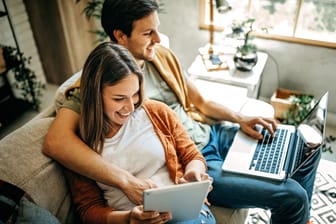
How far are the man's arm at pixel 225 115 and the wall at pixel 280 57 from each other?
0.97 meters

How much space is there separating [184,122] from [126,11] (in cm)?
53

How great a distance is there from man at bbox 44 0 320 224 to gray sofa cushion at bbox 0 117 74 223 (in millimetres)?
52

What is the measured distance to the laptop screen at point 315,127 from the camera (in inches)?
54.7

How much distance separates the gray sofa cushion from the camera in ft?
3.67

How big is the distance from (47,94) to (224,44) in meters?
1.51

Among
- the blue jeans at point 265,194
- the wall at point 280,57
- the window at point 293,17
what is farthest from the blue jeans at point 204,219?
the wall at point 280,57

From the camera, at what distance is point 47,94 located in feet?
9.72

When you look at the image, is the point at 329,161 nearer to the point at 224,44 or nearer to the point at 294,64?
the point at 294,64

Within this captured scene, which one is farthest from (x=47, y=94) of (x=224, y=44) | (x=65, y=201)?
(x=65, y=201)

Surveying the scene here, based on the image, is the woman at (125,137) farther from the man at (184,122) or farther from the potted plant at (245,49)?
the potted plant at (245,49)

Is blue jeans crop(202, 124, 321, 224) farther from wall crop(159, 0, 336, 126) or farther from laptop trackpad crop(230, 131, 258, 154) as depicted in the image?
wall crop(159, 0, 336, 126)

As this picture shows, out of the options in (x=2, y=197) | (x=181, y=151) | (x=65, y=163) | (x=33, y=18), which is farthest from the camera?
(x=33, y=18)

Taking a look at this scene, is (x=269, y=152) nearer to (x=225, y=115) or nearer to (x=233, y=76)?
(x=225, y=115)

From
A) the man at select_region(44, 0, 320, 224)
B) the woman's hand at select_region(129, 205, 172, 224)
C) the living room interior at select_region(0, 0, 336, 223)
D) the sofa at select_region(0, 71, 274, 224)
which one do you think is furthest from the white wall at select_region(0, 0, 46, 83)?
the woman's hand at select_region(129, 205, 172, 224)
